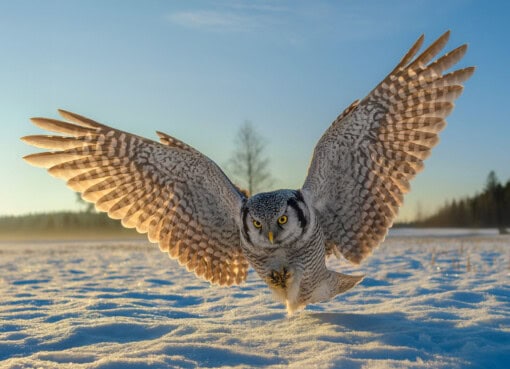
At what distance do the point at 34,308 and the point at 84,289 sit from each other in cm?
171

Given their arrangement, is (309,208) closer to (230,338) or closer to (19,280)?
(230,338)

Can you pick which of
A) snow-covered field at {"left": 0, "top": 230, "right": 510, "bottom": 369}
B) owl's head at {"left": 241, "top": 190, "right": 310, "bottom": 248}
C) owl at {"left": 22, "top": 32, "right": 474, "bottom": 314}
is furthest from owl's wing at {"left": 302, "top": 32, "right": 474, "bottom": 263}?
snow-covered field at {"left": 0, "top": 230, "right": 510, "bottom": 369}

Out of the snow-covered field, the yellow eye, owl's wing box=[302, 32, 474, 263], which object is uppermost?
owl's wing box=[302, 32, 474, 263]

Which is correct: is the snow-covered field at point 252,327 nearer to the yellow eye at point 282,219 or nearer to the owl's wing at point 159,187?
the owl's wing at point 159,187

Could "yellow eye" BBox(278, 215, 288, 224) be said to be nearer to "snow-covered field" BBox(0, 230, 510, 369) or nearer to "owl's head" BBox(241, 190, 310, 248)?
"owl's head" BBox(241, 190, 310, 248)

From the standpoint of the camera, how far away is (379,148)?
4855 mm

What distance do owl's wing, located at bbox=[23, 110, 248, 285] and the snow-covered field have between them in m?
0.60

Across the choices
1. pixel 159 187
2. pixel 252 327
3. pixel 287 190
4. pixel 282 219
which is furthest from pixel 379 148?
pixel 159 187

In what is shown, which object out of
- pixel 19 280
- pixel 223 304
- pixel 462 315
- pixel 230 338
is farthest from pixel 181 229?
pixel 19 280

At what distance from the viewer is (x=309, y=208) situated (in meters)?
4.62

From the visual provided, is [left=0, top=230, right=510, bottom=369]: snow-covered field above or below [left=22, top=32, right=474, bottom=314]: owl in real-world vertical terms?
below

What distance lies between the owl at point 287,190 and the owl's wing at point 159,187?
0.01 meters

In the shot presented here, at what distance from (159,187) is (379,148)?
214 centimetres

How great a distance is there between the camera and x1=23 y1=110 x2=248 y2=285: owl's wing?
5035mm
